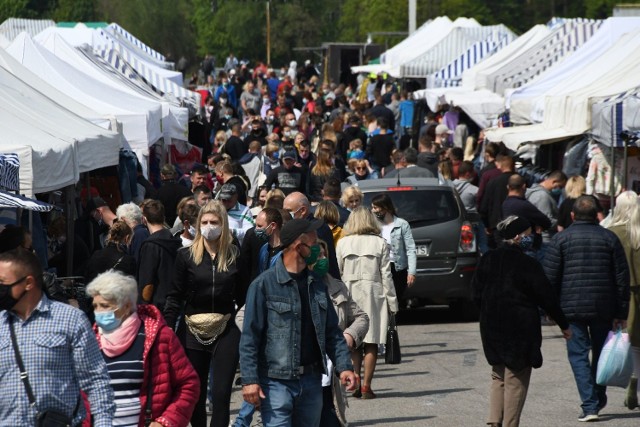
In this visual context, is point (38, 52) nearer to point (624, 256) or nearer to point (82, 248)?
point (82, 248)

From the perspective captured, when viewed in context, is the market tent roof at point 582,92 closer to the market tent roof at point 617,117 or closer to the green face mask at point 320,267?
the market tent roof at point 617,117

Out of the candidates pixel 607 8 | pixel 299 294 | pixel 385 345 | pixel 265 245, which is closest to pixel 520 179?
pixel 385 345

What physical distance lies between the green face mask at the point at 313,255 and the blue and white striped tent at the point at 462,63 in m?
26.1

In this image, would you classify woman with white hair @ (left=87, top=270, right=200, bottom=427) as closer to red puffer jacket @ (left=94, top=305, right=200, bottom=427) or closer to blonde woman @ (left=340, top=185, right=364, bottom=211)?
red puffer jacket @ (left=94, top=305, right=200, bottom=427)

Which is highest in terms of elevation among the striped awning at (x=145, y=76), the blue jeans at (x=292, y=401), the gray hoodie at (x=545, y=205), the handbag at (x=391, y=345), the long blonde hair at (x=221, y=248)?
the striped awning at (x=145, y=76)

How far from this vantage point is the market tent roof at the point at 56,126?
12.1m

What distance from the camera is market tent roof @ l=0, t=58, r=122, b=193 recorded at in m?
12.1

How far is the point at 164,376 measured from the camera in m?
6.21

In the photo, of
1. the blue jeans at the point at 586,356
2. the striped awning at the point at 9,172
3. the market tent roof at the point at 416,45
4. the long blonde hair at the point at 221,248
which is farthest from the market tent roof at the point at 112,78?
the market tent roof at the point at 416,45

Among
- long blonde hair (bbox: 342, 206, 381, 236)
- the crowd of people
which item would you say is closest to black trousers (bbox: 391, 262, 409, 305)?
the crowd of people

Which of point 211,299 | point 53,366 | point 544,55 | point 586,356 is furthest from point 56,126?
point 544,55

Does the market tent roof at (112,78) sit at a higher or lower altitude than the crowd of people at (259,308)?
higher

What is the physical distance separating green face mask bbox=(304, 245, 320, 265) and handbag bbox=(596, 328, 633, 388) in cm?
387

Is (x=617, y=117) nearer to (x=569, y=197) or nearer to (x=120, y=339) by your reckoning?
(x=569, y=197)
